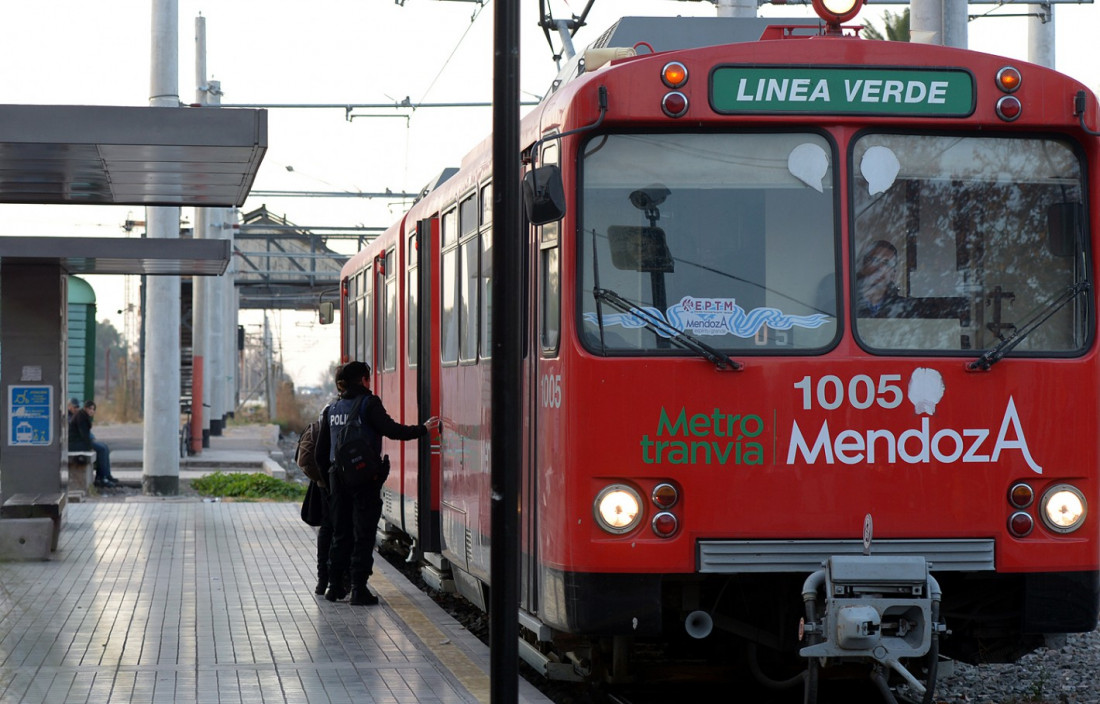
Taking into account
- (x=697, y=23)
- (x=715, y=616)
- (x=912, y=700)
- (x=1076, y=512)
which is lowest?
(x=912, y=700)

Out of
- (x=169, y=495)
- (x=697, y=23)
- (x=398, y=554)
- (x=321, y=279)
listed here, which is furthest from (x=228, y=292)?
(x=697, y=23)

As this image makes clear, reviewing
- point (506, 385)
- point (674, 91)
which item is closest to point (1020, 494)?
point (674, 91)

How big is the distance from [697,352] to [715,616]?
1227 millimetres

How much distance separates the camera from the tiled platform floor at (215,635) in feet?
25.0

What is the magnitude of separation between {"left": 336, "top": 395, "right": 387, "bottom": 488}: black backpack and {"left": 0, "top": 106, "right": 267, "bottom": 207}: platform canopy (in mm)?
1849

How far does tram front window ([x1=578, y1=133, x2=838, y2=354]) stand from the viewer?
23.0 ft

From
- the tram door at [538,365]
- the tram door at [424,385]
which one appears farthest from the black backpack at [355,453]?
the tram door at [538,365]

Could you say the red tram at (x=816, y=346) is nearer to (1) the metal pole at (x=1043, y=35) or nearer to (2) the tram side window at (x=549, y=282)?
(2) the tram side window at (x=549, y=282)

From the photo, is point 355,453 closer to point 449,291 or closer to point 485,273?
point 449,291

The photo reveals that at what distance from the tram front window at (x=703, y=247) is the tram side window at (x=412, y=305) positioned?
4.40 meters

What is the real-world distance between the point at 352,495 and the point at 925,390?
507 centimetres

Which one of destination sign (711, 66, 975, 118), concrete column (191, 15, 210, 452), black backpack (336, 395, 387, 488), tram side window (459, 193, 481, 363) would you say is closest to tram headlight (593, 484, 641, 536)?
destination sign (711, 66, 975, 118)

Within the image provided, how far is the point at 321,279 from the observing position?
50281 millimetres

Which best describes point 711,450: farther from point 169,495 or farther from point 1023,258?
point 169,495
